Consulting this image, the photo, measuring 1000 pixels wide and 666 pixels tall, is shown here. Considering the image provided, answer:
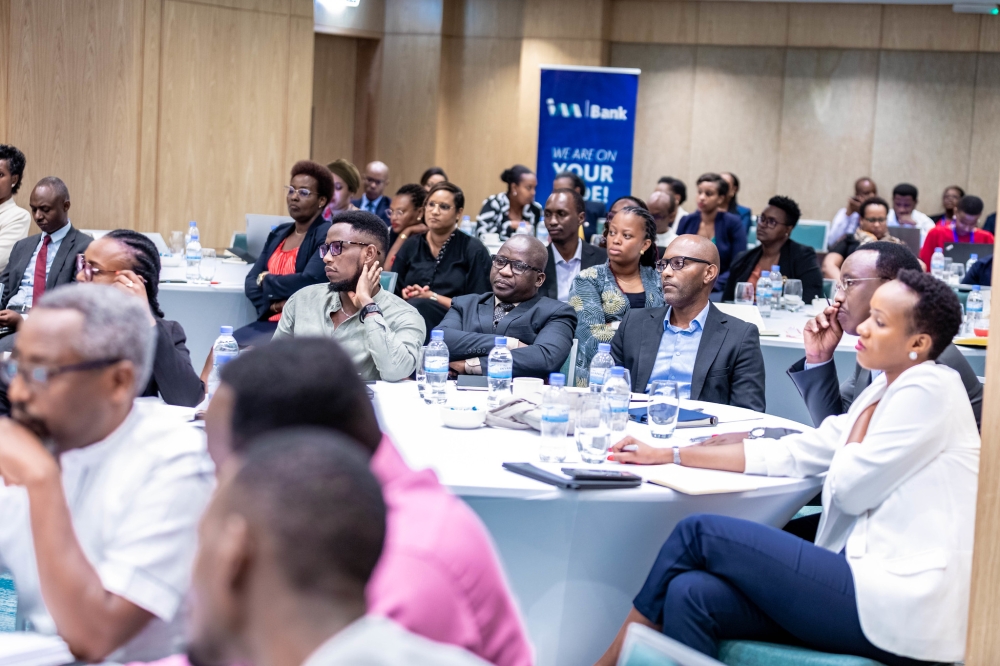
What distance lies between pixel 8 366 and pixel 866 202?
899 cm

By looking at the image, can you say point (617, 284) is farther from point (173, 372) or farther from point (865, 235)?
point (865, 235)

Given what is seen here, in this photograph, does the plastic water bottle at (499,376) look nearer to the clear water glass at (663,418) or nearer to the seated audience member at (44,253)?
the clear water glass at (663,418)

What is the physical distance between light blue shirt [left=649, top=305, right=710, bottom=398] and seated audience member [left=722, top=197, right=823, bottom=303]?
2.83 m

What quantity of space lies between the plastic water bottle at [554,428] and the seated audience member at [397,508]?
1381mm

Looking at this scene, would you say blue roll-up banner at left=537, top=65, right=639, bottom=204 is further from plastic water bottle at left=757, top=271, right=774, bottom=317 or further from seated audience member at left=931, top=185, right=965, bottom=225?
plastic water bottle at left=757, top=271, right=774, bottom=317

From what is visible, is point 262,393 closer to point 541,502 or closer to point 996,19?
point 541,502

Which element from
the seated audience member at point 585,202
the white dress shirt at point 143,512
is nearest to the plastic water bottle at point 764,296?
the seated audience member at point 585,202

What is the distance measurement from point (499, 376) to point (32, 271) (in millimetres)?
3288

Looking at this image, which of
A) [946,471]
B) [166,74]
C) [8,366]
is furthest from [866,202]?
[8,366]

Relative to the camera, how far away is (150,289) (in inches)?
149

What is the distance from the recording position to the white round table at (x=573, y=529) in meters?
2.82

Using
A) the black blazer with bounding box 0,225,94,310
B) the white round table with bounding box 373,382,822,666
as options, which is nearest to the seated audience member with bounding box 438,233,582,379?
the white round table with bounding box 373,382,822,666

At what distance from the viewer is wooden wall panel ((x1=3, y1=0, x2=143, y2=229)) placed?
8.71 metres

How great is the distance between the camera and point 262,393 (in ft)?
5.18
